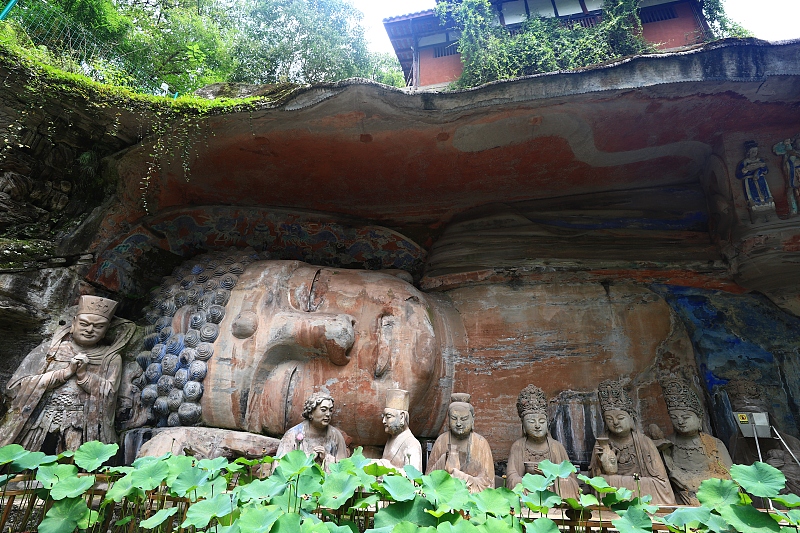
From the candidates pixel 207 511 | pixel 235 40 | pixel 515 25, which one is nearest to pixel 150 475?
pixel 207 511

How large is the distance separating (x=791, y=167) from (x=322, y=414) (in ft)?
16.7

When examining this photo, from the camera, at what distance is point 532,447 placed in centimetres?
475

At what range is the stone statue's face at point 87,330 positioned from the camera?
518 cm

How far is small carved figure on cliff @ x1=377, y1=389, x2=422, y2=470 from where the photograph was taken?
430cm

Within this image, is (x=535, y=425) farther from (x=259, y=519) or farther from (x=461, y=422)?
(x=259, y=519)

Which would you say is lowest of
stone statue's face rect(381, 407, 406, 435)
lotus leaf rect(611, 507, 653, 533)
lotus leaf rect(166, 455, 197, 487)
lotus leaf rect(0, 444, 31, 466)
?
lotus leaf rect(611, 507, 653, 533)

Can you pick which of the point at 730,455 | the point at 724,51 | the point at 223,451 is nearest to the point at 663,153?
the point at 724,51

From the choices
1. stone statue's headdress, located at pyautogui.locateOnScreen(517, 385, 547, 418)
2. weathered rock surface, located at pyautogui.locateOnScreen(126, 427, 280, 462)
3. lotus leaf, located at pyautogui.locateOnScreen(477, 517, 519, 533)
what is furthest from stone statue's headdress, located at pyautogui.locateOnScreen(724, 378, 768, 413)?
weathered rock surface, located at pyautogui.locateOnScreen(126, 427, 280, 462)

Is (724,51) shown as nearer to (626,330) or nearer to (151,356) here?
(626,330)

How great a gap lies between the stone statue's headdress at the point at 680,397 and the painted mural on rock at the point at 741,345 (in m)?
0.53

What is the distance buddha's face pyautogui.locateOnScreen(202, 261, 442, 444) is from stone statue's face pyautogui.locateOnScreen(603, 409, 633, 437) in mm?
1723

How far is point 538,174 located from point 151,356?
4.82m

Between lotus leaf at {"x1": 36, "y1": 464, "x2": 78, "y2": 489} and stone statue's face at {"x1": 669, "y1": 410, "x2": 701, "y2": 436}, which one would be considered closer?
lotus leaf at {"x1": 36, "y1": 464, "x2": 78, "y2": 489}

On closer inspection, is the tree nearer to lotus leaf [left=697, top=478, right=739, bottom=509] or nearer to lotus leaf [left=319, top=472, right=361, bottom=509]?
lotus leaf [left=319, top=472, right=361, bottom=509]
